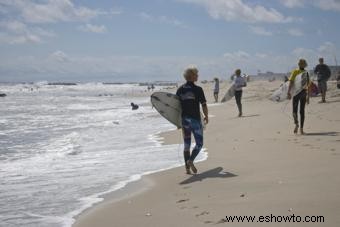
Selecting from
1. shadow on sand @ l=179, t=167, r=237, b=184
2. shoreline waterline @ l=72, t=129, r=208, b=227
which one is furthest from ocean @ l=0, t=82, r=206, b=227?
shadow on sand @ l=179, t=167, r=237, b=184

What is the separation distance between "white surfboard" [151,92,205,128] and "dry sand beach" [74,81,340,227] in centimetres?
88

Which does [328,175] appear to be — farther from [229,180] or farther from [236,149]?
[236,149]

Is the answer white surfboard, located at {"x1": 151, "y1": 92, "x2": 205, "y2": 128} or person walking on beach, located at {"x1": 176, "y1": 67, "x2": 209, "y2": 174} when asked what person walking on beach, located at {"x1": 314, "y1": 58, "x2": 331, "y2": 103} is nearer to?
white surfboard, located at {"x1": 151, "y1": 92, "x2": 205, "y2": 128}

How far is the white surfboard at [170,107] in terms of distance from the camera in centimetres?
788

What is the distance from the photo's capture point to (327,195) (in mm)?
4570

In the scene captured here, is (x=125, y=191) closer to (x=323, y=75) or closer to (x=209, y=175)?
(x=209, y=175)

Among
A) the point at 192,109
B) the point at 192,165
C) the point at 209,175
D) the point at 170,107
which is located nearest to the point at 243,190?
the point at 209,175

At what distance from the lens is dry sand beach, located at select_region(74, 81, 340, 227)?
4348mm

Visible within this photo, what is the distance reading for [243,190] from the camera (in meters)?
5.40

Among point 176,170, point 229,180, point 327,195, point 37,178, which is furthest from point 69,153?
point 327,195

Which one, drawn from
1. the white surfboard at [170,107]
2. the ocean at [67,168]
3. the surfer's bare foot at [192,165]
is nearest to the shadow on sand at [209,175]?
the surfer's bare foot at [192,165]

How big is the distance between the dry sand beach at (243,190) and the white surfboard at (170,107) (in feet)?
2.88

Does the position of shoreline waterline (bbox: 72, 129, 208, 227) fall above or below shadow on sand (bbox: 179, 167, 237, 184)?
below

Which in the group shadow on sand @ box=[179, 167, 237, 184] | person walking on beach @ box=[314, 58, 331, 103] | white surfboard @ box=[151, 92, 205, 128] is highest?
person walking on beach @ box=[314, 58, 331, 103]
